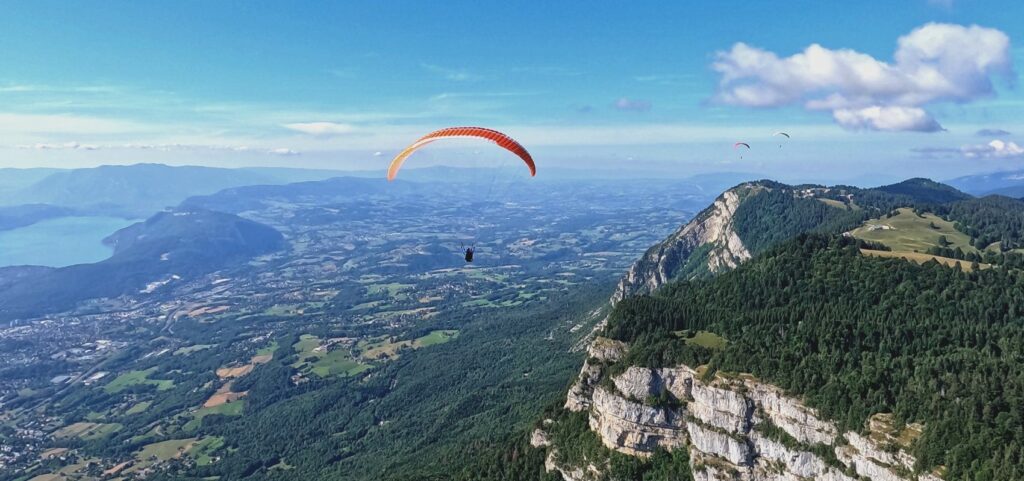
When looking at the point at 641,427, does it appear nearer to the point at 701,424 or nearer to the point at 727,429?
the point at 701,424

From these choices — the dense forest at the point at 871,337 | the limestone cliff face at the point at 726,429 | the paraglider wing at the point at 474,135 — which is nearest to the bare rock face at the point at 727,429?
the limestone cliff face at the point at 726,429

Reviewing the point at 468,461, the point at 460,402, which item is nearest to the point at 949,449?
the point at 468,461

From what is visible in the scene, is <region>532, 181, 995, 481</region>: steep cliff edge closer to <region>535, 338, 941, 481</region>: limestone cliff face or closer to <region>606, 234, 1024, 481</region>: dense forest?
<region>535, 338, 941, 481</region>: limestone cliff face

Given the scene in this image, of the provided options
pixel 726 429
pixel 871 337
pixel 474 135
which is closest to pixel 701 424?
pixel 726 429

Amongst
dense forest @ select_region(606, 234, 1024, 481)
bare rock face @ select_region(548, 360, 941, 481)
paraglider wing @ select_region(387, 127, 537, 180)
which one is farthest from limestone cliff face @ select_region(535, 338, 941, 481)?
paraglider wing @ select_region(387, 127, 537, 180)

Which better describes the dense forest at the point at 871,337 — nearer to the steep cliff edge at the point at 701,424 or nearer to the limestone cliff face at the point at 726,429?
the steep cliff edge at the point at 701,424

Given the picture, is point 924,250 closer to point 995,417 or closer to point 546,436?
point 995,417
